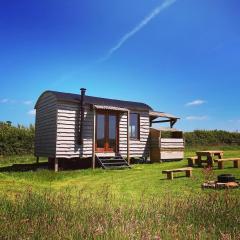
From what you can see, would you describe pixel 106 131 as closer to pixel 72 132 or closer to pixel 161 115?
pixel 72 132

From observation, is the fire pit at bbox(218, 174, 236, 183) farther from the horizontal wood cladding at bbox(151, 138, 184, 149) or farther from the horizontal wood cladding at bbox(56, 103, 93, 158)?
the horizontal wood cladding at bbox(151, 138, 184, 149)

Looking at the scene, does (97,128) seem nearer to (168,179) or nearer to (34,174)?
(34,174)

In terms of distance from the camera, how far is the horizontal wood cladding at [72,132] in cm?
2002

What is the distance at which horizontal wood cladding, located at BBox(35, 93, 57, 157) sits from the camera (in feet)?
66.9

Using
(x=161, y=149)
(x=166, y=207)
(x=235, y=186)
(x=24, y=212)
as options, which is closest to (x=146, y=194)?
(x=235, y=186)

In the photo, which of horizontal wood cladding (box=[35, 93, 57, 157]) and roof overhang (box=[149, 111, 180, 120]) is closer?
horizontal wood cladding (box=[35, 93, 57, 157])

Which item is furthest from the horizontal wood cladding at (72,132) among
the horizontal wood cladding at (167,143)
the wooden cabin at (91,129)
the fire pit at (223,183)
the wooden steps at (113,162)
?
the fire pit at (223,183)

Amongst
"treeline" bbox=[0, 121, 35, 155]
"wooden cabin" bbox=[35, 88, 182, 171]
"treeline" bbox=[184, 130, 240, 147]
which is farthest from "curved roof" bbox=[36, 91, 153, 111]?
"treeline" bbox=[184, 130, 240, 147]

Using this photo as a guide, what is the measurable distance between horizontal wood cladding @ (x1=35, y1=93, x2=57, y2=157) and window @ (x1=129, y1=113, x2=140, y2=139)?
509 cm

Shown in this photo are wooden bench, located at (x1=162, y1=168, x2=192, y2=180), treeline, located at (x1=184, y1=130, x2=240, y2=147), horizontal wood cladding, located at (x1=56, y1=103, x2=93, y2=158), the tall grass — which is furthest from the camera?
treeline, located at (x1=184, y1=130, x2=240, y2=147)

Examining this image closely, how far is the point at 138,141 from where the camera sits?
930 inches

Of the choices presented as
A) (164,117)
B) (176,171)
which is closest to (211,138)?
(164,117)

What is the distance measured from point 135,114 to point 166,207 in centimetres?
1664

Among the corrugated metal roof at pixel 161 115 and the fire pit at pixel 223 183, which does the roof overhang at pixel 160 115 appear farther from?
the fire pit at pixel 223 183
